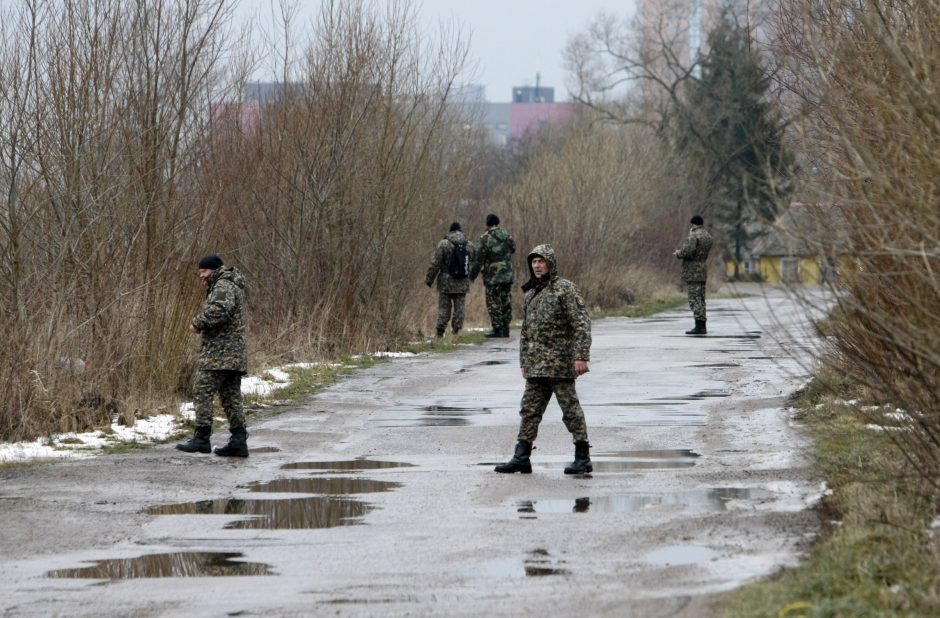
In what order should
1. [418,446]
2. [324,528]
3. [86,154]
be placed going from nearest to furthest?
[324,528] < [418,446] < [86,154]

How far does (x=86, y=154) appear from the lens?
16.0m

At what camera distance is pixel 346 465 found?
12141mm

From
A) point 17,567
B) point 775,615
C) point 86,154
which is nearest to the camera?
point 775,615

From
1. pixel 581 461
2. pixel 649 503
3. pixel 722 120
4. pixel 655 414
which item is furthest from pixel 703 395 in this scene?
pixel 722 120

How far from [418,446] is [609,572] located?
562 centimetres

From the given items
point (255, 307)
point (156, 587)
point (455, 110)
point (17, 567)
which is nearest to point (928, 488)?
point (156, 587)

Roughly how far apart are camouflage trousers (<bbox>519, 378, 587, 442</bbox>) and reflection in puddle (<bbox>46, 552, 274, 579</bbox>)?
3.58 metres

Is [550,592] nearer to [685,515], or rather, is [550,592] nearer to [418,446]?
[685,515]

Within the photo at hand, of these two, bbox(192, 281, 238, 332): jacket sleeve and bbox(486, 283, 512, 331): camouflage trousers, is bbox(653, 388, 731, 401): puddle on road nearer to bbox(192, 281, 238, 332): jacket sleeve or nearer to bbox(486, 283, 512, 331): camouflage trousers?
bbox(192, 281, 238, 332): jacket sleeve

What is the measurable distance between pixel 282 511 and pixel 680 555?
2.93 m

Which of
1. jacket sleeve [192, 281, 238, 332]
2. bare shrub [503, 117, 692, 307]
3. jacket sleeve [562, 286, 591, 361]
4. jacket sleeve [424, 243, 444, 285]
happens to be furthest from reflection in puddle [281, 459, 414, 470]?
bare shrub [503, 117, 692, 307]

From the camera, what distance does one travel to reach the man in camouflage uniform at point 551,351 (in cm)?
1132

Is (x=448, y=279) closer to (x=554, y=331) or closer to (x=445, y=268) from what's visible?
(x=445, y=268)

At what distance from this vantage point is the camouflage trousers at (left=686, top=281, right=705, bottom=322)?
26631mm
